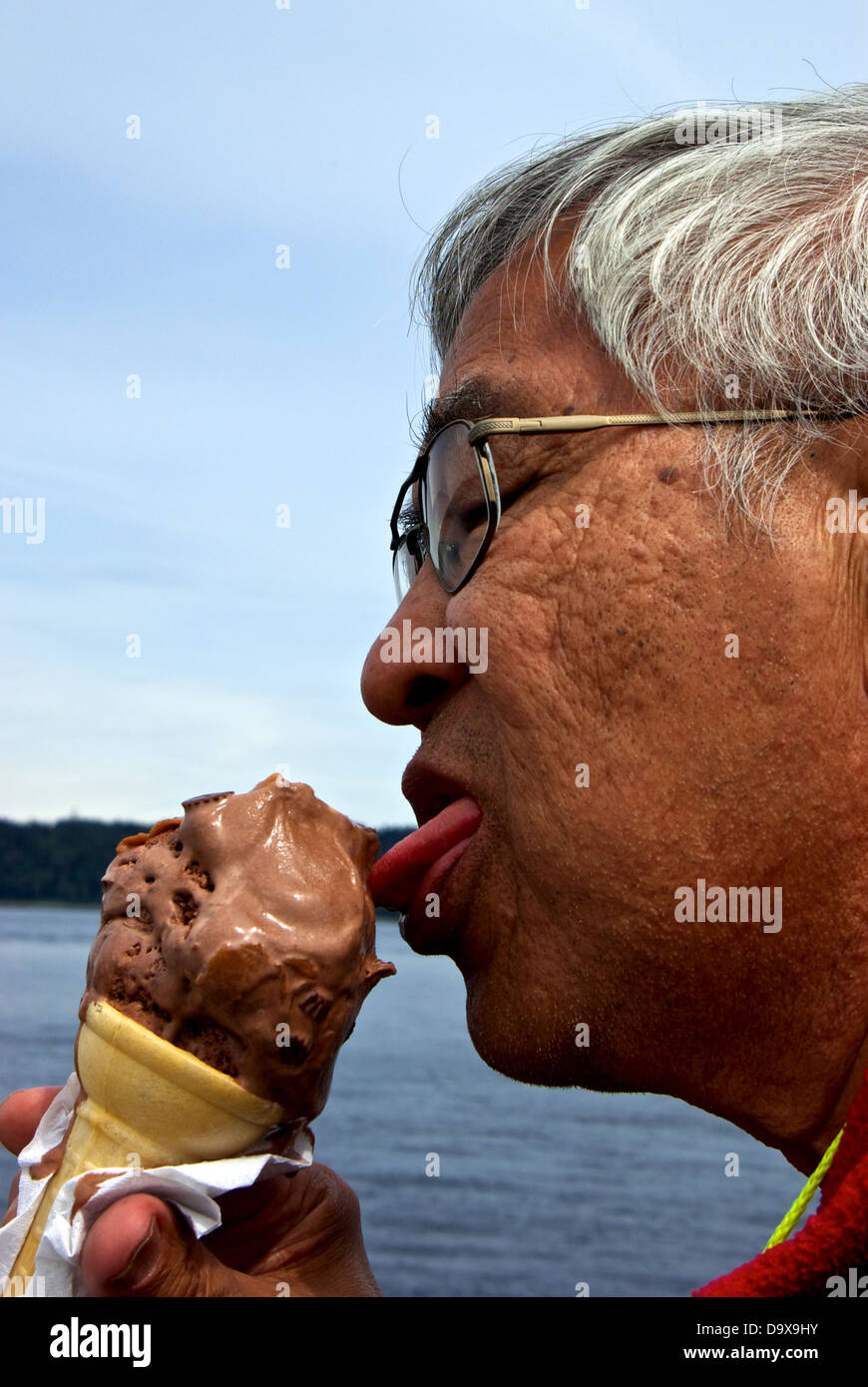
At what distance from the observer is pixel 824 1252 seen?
1.53m

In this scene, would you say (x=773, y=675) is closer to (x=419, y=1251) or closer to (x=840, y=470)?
(x=840, y=470)

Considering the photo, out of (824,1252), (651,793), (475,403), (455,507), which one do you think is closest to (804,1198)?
(824,1252)

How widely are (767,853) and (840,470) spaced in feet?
1.96

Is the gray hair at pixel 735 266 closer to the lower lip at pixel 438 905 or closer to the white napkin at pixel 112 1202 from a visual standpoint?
the lower lip at pixel 438 905

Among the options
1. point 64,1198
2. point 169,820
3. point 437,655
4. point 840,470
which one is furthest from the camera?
point 437,655

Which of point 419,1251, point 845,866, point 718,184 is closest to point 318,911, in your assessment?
point 845,866

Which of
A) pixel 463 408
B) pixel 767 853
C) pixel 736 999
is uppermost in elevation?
pixel 463 408

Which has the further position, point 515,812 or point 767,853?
point 515,812

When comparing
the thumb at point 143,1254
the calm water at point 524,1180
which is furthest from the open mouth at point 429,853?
the calm water at point 524,1180

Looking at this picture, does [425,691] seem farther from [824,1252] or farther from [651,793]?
[824,1252]

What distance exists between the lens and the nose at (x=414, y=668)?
6.86 ft

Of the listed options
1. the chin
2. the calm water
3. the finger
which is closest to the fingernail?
the finger

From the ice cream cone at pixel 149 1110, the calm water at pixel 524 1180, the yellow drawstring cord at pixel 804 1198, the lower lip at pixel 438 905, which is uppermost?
the lower lip at pixel 438 905

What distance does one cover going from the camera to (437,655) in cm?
208
